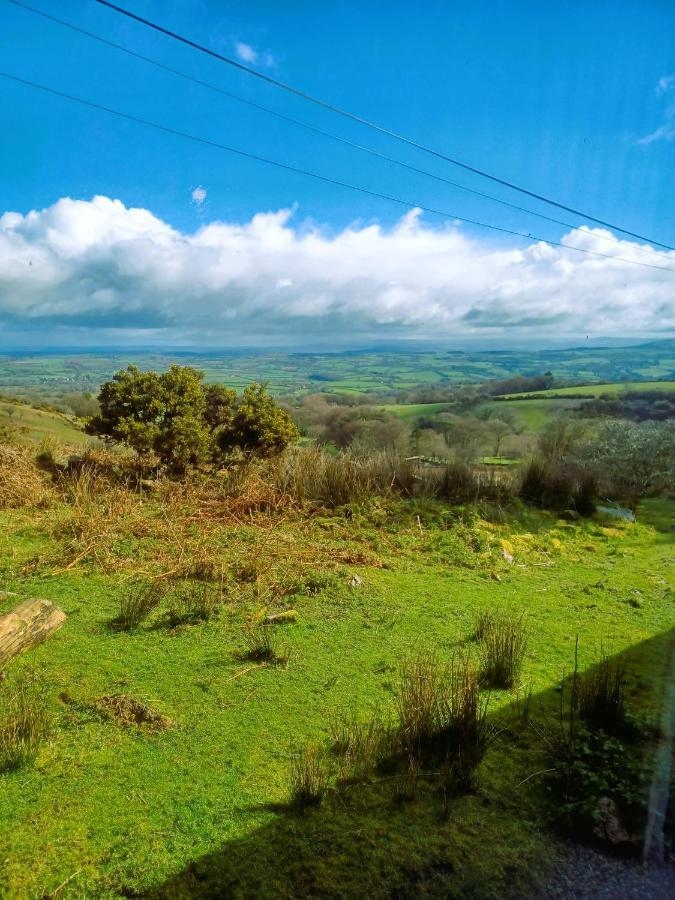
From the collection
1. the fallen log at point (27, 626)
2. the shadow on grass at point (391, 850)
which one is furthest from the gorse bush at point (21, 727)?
the shadow on grass at point (391, 850)

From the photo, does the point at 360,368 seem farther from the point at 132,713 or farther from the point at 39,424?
the point at 132,713

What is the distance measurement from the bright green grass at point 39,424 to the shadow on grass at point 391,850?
9747mm

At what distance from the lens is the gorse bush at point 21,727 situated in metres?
2.88

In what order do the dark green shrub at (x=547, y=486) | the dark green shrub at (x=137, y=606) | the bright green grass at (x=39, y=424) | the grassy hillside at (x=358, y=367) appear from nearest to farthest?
the dark green shrub at (x=137, y=606)
the dark green shrub at (x=547, y=486)
the bright green grass at (x=39, y=424)
the grassy hillside at (x=358, y=367)

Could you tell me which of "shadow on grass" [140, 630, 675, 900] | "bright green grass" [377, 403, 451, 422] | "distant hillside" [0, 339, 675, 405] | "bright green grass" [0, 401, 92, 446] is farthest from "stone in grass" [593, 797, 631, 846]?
"bright green grass" [377, 403, 451, 422]

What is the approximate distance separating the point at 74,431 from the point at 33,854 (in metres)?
12.0

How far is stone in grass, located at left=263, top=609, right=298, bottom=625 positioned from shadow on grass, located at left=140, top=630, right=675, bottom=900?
2.13 m

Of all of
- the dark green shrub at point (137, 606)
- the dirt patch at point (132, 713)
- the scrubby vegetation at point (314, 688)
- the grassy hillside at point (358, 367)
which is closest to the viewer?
the scrubby vegetation at point (314, 688)

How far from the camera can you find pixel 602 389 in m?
21.5

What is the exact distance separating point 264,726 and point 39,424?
11.2 m

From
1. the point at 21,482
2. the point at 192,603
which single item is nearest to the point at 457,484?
the point at 192,603

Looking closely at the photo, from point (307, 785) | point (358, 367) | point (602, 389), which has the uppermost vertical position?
point (358, 367)

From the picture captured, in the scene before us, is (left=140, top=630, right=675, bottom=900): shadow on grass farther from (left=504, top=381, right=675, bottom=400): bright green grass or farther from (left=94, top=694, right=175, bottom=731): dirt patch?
(left=504, top=381, right=675, bottom=400): bright green grass

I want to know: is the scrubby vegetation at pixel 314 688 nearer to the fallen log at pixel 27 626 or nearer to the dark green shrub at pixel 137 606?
the dark green shrub at pixel 137 606
